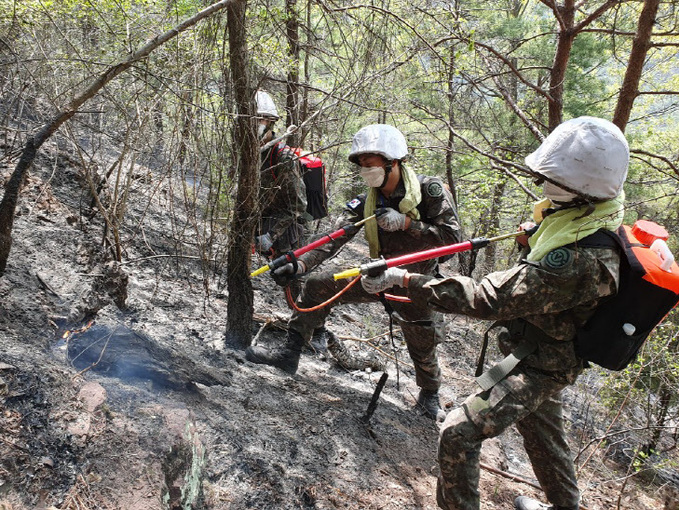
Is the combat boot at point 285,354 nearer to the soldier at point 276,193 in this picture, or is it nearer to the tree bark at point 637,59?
the soldier at point 276,193

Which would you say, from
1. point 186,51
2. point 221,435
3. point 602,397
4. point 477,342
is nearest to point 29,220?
point 186,51

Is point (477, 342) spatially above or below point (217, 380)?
above

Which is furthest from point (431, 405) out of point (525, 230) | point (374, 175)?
point (374, 175)

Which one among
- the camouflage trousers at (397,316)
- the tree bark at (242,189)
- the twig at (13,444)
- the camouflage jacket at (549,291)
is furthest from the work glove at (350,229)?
the twig at (13,444)

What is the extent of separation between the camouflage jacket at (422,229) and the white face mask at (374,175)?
0.54ft

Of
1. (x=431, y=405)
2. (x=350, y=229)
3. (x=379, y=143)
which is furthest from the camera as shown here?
(x=431, y=405)

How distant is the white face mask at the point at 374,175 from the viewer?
12.6ft

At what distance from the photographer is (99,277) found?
381 centimetres

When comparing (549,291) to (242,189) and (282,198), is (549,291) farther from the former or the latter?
(282,198)

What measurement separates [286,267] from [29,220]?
240 centimetres

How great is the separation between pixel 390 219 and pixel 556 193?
1.43 m

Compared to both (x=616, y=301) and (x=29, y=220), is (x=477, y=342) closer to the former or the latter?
(x=616, y=301)

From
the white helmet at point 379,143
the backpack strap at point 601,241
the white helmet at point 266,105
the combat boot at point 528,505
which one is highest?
the white helmet at point 266,105

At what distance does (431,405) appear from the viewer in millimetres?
4352
